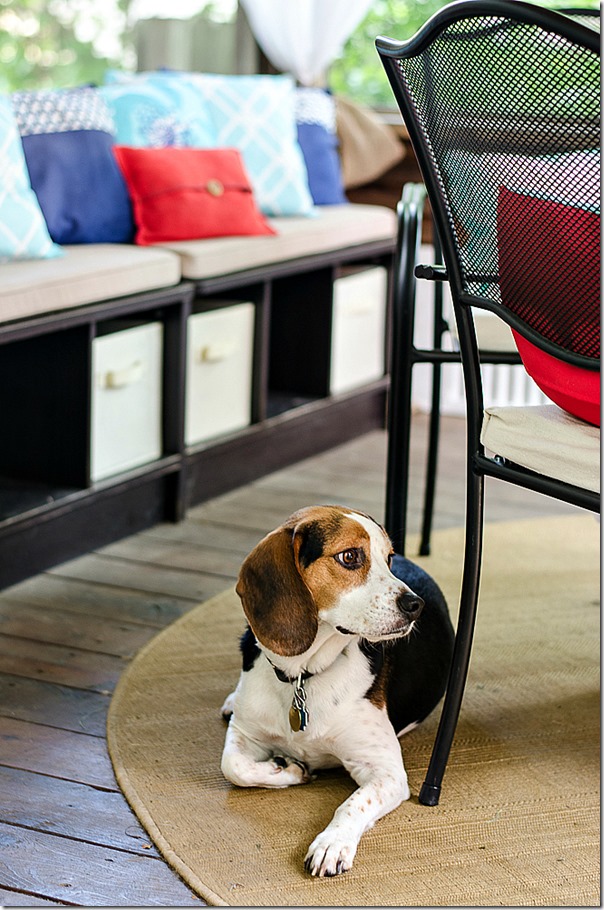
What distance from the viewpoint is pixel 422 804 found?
1.72m

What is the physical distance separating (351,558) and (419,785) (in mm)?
381

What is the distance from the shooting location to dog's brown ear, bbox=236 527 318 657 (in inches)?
63.1

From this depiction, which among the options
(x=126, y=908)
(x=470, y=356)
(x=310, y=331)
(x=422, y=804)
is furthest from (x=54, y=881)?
(x=310, y=331)

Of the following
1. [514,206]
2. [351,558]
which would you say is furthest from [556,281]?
[351,558]

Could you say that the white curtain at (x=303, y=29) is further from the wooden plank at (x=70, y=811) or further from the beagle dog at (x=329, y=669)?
the wooden plank at (x=70, y=811)

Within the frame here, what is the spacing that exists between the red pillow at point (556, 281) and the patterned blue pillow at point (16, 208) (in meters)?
1.37

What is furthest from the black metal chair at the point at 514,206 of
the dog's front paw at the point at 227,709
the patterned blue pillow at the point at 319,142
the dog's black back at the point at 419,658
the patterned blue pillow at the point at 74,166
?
the patterned blue pillow at the point at 319,142

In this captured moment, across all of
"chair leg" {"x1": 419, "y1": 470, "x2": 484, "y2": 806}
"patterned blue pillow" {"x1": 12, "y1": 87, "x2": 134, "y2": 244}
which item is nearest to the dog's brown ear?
"chair leg" {"x1": 419, "y1": 470, "x2": 484, "y2": 806}

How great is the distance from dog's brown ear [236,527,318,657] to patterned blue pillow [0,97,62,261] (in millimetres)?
1274

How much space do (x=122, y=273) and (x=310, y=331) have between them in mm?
994

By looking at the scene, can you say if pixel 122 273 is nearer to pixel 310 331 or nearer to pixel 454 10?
pixel 310 331

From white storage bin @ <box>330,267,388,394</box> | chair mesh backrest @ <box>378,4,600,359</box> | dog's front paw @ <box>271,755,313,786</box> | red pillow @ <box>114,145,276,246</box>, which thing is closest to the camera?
chair mesh backrest @ <box>378,4,600,359</box>

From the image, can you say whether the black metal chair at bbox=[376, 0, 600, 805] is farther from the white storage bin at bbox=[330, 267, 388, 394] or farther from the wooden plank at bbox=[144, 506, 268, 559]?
the white storage bin at bbox=[330, 267, 388, 394]

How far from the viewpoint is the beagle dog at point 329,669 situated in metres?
1.61
